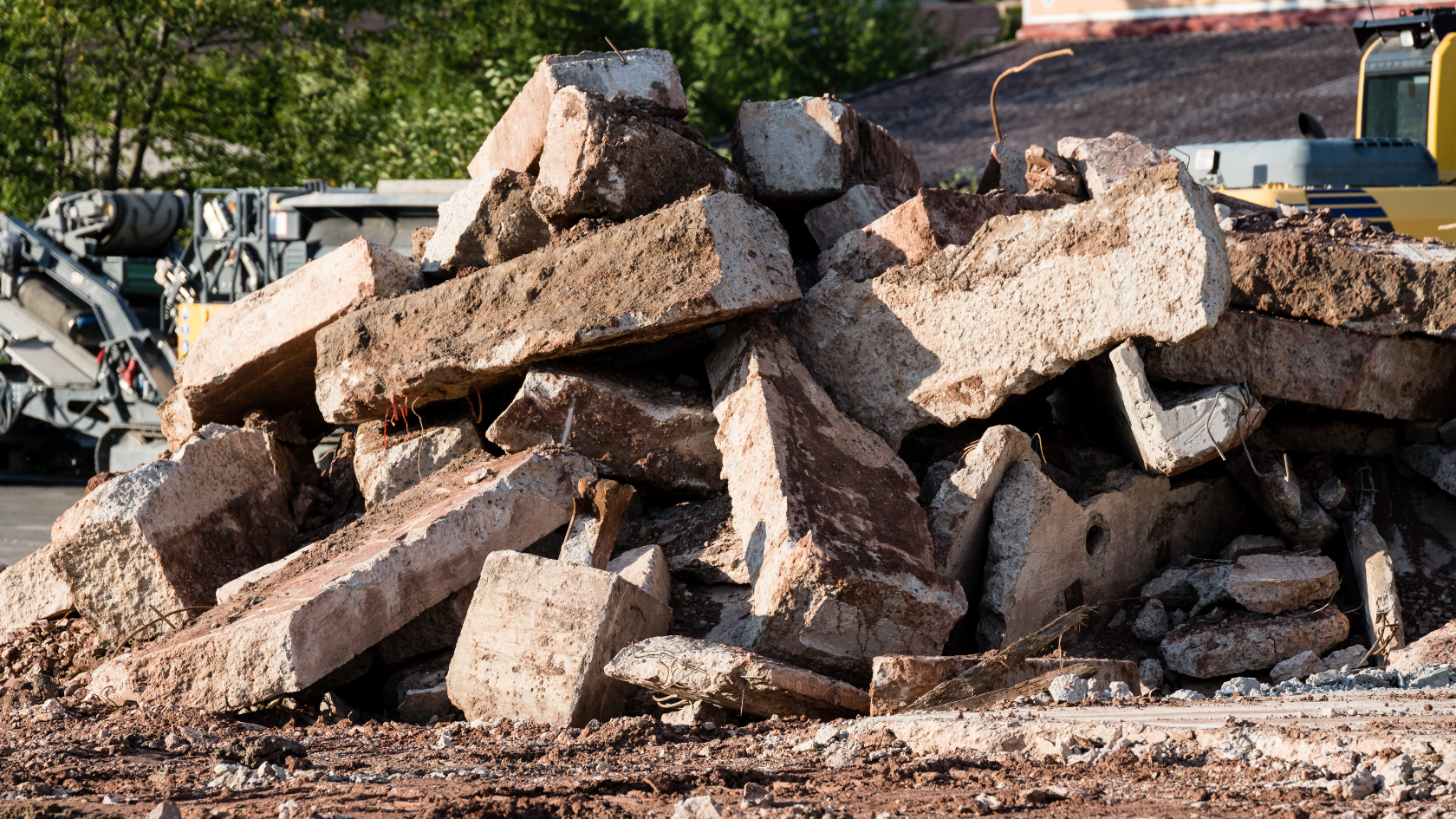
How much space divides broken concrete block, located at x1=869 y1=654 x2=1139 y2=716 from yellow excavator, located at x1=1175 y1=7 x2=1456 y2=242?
13.9 ft

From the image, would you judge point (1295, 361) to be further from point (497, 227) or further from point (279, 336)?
point (279, 336)

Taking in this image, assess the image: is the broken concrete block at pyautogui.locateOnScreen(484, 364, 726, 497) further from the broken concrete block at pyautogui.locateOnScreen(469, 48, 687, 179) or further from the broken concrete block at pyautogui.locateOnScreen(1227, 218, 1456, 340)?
the broken concrete block at pyautogui.locateOnScreen(1227, 218, 1456, 340)

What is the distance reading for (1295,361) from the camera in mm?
4957

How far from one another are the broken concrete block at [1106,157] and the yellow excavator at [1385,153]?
133cm

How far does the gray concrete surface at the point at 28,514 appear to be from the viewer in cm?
807

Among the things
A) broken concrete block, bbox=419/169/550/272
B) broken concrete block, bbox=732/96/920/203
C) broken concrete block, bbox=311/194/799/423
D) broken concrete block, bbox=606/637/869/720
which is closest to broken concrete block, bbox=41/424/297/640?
broken concrete block, bbox=311/194/799/423

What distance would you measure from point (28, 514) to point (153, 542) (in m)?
5.53

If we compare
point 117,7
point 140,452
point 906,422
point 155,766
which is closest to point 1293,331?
point 906,422

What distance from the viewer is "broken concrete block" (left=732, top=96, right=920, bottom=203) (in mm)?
5789

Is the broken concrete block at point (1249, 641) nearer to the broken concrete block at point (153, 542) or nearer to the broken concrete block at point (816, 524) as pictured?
the broken concrete block at point (816, 524)

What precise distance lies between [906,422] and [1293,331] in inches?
60.6

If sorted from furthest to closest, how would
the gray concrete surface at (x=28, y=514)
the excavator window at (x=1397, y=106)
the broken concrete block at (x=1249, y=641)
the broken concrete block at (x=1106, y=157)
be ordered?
the excavator window at (x=1397, y=106)
the gray concrete surface at (x=28, y=514)
the broken concrete block at (x=1106, y=157)
the broken concrete block at (x=1249, y=641)

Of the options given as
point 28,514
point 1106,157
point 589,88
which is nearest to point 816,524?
point 589,88

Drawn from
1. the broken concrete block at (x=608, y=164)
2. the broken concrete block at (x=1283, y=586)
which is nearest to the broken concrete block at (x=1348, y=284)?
the broken concrete block at (x=1283, y=586)
